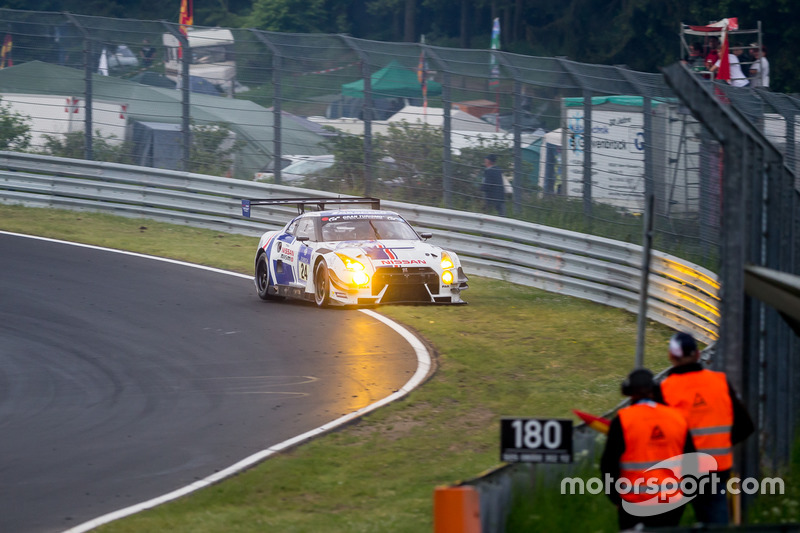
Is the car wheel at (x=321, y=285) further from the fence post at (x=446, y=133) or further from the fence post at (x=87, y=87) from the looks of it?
the fence post at (x=87, y=87)

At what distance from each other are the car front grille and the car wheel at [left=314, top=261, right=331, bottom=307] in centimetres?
72

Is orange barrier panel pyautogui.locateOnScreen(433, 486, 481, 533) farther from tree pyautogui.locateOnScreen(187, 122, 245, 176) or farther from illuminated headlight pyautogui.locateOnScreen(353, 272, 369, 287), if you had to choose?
tree pyautogui.locateOnScreen(187, 122, 245, 176)

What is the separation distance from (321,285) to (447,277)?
1.77 metres

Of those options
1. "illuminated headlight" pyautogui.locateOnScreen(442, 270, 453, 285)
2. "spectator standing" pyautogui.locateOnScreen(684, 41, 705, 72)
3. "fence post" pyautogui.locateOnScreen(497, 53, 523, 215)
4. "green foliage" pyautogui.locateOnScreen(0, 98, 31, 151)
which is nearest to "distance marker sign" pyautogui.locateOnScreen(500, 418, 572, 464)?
"illuminated headlight" pyautogui.locateOnScreen(442, 270, 453, 285)

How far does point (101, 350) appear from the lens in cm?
1295

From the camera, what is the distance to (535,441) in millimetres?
5895

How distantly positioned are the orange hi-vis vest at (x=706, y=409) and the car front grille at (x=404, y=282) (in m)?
9.22

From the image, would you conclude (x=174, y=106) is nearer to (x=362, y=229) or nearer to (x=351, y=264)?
(x=362, y=229)

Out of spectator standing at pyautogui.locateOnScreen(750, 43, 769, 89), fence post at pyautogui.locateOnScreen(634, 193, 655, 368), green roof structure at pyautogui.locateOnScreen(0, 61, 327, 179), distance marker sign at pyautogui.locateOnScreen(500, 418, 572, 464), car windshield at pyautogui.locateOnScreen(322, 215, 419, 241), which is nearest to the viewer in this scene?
distance marker sign at pyautogui.locateOnScreen(500, 418, 572, 464)

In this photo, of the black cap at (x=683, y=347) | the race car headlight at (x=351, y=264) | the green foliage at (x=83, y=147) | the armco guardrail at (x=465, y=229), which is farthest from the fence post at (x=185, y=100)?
the black cap at (x=683, y=347)

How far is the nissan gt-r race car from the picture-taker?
15258mm

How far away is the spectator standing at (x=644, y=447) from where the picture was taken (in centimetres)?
581

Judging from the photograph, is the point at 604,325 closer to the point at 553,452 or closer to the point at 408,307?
the point at 408,307

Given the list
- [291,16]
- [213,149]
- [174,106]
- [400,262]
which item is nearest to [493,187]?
[400,262]
